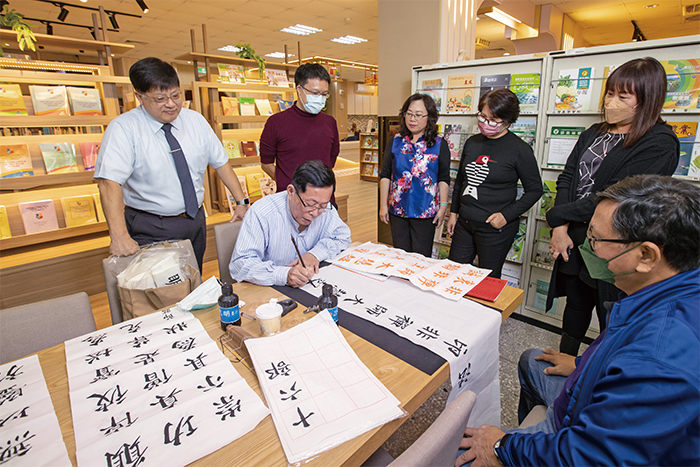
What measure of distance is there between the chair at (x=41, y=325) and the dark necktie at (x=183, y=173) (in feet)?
2.72

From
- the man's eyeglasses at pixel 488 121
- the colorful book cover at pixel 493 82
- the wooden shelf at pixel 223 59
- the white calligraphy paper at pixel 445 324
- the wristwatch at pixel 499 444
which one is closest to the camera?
the wristwatch at pixel 499 444

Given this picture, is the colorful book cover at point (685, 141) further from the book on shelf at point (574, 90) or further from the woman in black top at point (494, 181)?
the woman in black top at point (494, 181)

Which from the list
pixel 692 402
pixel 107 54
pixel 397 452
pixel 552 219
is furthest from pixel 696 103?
pixel 107 54

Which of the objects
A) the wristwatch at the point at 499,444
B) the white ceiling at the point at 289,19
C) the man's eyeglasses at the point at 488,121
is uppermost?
the white ceiling at the point at 289,19

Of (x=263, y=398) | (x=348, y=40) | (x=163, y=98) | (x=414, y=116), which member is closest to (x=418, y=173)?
(x=414, y=116)

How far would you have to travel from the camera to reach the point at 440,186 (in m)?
2.51

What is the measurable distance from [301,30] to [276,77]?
13.5 ft

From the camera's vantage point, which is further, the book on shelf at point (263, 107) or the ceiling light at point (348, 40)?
the ceiling light at point (348, 40)

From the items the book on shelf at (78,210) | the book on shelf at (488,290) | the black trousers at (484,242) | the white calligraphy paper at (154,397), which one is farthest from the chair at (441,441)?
the book on shelf at (78,210)

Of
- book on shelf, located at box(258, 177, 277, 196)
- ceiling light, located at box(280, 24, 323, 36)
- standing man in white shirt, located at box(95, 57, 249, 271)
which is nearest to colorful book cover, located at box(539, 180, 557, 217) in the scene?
standing man in white shirt, located at box(95, 57, 249, 271)

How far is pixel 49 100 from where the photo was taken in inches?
116

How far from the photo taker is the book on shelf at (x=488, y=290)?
1.38 m

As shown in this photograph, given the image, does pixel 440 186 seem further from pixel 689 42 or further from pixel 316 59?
pixel 316 59

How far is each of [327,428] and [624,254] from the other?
867 mm
